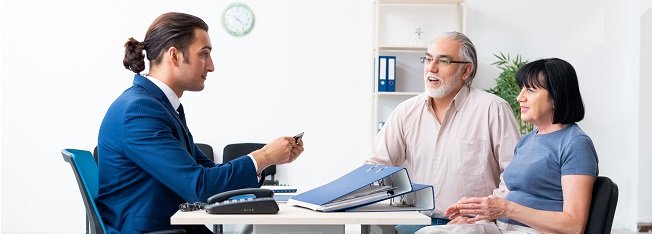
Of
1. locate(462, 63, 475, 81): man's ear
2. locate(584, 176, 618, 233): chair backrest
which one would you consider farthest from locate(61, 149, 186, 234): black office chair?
locate(462, 63, 475, 81): man's ear

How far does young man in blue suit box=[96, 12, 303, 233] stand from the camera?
232 centimetres

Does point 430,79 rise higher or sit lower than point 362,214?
higher

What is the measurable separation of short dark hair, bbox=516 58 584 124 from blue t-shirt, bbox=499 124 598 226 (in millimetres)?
43

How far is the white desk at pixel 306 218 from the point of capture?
2.10 m

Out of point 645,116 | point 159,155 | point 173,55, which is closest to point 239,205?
point 159,155

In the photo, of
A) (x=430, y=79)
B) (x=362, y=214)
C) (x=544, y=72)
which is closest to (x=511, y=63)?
(x=430, y=79)

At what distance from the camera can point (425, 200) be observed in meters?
2.44

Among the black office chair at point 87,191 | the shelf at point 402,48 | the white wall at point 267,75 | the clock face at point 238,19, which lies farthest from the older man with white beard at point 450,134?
the clock face at point 238,19

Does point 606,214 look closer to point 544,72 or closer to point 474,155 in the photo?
point 544,72

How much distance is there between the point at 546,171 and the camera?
94.3 inches

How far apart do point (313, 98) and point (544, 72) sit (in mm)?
4021

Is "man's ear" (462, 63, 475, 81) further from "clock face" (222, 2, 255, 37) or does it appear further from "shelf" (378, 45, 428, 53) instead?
"clock face" (222, 2, 255, 37)

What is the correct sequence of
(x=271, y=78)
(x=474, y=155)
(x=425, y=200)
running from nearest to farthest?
1. (x=425, y=200)
2. (x=474, y=155)
3. (x=271, y=78)

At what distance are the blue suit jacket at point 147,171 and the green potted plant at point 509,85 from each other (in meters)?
4.03
